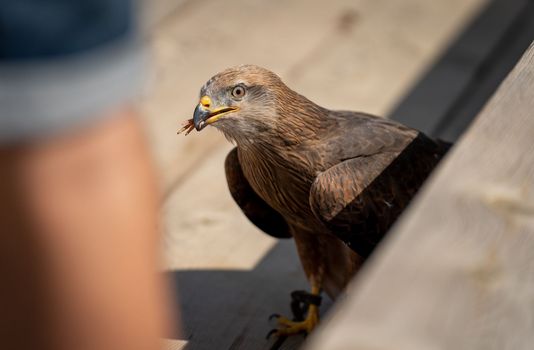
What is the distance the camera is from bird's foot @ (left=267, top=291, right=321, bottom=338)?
13.6 ft

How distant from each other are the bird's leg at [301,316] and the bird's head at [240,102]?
685 mm

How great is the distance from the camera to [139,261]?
1.78 m

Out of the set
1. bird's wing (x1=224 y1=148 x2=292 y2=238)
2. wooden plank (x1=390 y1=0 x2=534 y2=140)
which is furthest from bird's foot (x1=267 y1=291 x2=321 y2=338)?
wooden plank (x1=390 y1=0 x2=534 y2=140)

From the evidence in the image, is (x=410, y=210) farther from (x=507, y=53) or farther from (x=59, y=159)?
(x=507, y=53)

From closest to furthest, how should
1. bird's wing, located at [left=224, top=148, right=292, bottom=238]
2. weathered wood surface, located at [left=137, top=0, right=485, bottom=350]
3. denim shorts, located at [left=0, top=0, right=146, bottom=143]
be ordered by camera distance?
denim shorts, located at [left=0, top=0, right=146, bottom=143]
bird's wing, located at [left=224, top=148, right=292, bottom=238]
weathered wood surface, located at [left=137, top=0, right=485, bottom=350]

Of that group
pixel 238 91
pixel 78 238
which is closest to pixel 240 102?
pixel 238 91

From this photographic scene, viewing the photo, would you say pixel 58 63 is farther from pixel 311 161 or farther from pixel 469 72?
pixel 469 72

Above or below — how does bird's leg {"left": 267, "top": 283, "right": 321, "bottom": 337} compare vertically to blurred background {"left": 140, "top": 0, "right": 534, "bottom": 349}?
below

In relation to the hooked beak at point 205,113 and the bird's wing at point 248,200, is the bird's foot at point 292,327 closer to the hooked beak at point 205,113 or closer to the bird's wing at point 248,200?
the bird's wing at point 248,200

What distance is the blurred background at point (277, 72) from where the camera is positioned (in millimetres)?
4508

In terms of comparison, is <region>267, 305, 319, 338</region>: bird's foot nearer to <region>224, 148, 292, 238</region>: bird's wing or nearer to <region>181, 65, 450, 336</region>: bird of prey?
<region>181, 65, 450, 336</region>: bird of prey

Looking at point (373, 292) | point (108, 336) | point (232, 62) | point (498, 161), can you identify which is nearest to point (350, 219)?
point (498, 161)

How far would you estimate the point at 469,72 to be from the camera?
251 inches

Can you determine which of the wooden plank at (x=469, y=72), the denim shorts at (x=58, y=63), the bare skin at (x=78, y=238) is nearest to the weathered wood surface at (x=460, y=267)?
the bare skin at (x=78, y=238)
